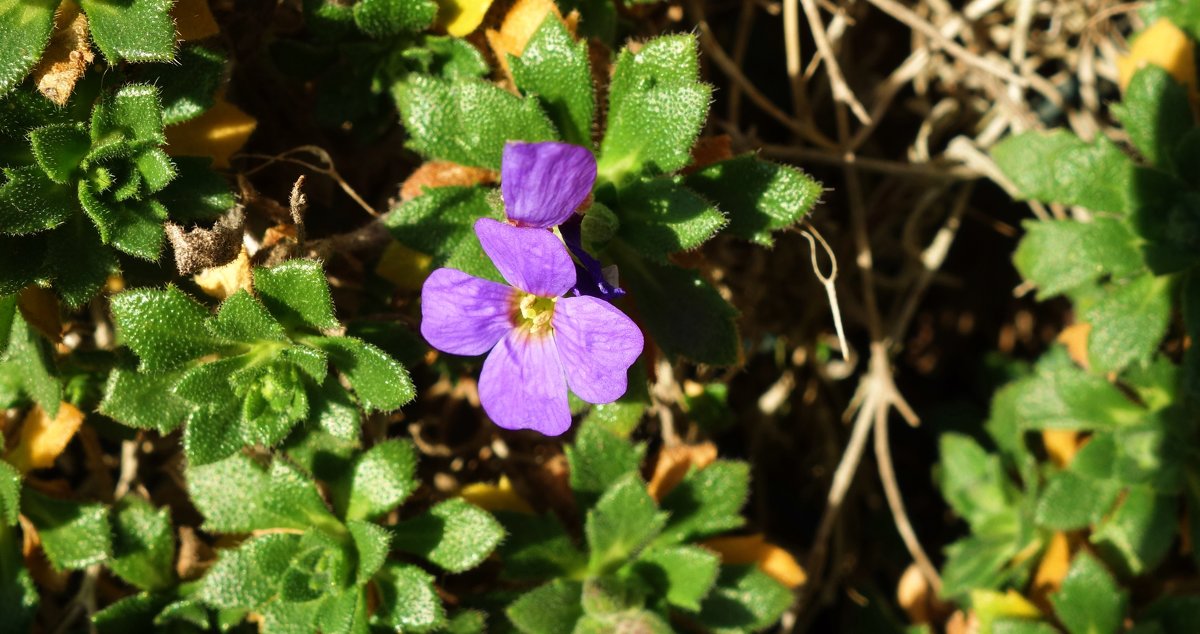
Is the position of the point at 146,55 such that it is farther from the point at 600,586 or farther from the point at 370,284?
the point at 600,586

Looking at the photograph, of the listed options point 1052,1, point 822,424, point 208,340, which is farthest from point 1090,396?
point 208,340

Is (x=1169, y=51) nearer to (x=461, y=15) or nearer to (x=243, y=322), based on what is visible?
(x=461, y=15)

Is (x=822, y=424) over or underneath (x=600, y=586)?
underneath

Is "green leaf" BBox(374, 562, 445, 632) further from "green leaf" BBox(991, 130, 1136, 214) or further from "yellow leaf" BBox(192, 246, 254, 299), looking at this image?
"green leaf" BBox(991, 130, 1136, 214)

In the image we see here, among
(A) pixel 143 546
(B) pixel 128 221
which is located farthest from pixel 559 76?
(A) pixel 143 546

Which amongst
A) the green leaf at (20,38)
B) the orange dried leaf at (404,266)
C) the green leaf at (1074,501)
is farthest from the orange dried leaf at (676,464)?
the green leaf at (20,38)

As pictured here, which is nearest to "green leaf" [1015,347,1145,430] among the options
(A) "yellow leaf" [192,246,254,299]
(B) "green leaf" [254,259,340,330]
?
(B) "green leaf" [254,259,340,330]

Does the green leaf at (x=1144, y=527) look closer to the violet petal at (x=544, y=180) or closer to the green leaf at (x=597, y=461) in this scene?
the green leaf at (x=597, y=461)
